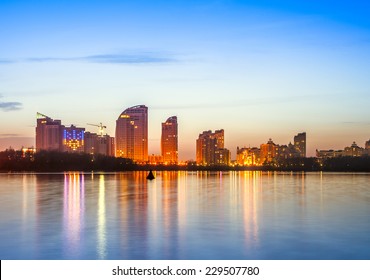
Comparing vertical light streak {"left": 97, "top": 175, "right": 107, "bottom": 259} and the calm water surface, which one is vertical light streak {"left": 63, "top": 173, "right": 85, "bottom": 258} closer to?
the calm water surface

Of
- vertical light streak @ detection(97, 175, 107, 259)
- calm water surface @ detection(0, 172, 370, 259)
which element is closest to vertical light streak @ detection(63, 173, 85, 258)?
calm water surface @ detection(0, 172, 370, 259)

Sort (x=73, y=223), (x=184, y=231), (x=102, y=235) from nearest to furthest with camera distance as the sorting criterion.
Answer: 1. (x=102, y=235)
2. (x=184, y=231)
3. (x=73, y=223)

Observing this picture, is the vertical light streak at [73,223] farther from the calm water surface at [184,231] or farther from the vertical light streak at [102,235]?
the vertical light streak at [102,235]

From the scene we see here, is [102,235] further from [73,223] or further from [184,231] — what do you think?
[73,223]

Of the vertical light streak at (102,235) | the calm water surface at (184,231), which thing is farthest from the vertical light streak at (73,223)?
the vertical light streak at (102,235)

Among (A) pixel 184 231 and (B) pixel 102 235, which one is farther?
(A) pixel 184 231

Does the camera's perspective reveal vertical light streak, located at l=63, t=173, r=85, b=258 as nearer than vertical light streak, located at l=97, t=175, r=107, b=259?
No

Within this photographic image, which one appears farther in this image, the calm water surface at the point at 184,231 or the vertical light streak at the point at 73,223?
the vertical light streak at the point at 73,223

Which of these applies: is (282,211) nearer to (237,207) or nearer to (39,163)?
(237,207)

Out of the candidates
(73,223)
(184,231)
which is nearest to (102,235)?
(184,231)

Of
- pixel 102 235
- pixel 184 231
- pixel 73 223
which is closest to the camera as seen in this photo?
pixel 102 235

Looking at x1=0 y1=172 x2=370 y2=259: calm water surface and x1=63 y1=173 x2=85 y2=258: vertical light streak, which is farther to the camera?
x1=63 y1=173 x2=85 y2=258: vertical light streak
